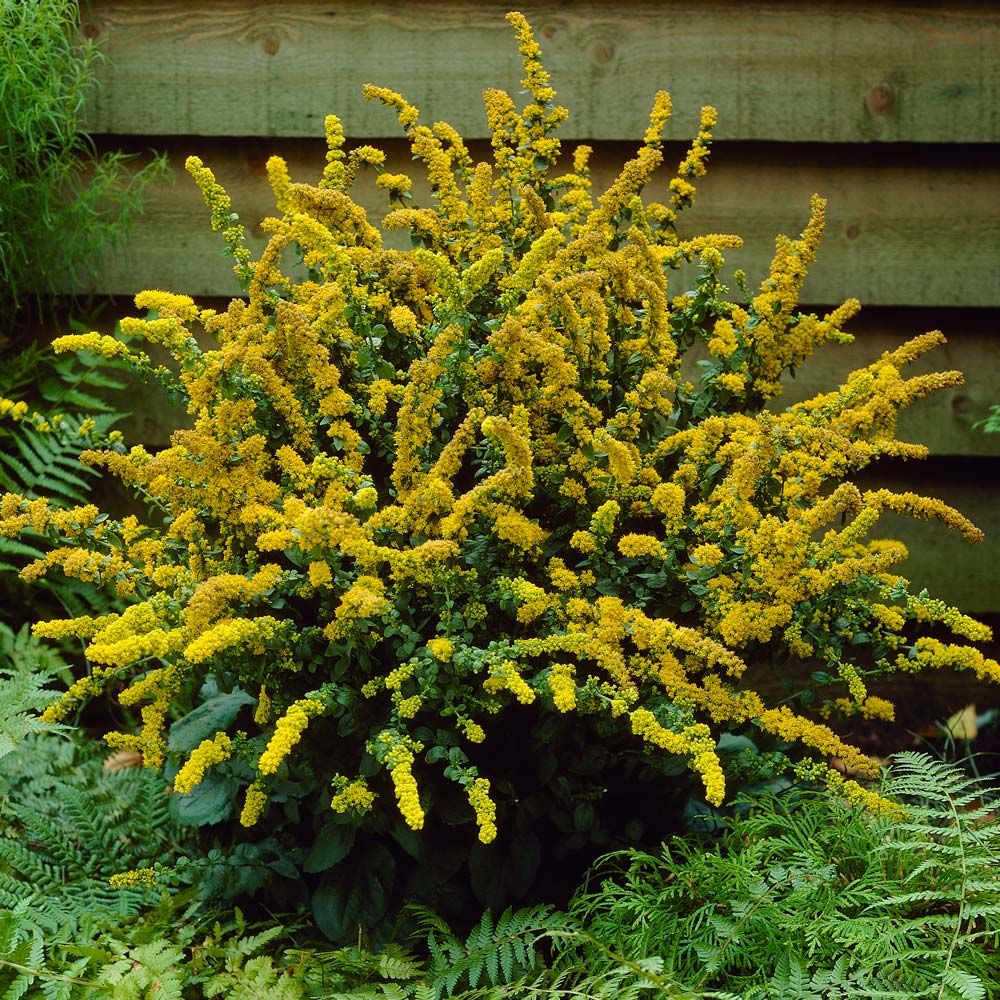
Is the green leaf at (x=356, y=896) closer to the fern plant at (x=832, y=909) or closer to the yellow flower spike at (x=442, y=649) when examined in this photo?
the fern plant at (x=832, y=909)

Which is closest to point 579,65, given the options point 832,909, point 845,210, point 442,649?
point 845,210

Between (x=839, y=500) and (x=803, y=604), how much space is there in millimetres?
201

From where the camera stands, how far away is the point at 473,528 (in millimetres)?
1717

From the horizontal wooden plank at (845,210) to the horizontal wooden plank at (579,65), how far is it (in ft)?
0.21

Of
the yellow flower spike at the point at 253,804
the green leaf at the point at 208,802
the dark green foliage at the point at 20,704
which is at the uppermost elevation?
the dark green foliage at the point at 20,704

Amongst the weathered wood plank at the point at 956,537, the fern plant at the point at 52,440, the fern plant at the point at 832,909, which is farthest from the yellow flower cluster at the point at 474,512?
the weathered wood plank at the point at 956,537

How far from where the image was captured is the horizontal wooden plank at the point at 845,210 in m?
2.78

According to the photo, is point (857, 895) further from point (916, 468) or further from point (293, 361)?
point (916, 468)

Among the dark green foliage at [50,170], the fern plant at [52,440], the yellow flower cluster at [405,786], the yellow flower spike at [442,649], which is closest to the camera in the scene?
the yellow flower cluster at [405,786]

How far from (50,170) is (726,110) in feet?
5.01

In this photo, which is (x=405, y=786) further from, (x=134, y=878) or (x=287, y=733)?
(x=134, y=878)

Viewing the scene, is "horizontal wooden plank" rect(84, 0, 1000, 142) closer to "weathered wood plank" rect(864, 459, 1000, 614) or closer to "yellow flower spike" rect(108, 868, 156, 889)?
"weathered wood plank" rect(864, 459, 1000, 614)

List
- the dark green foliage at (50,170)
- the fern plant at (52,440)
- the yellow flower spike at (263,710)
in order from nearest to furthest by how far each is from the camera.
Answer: the yellow flower spike at (263,710)
the dark green foliage at (50,170)
the fern plant at (52,440)

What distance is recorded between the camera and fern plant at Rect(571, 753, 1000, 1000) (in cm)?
138
